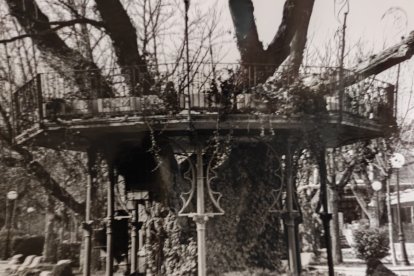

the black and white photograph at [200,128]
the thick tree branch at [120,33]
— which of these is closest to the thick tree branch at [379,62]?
the black and white photograph at [200,128]

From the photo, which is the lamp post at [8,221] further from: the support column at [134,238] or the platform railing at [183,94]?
the platform railing at [183,94]

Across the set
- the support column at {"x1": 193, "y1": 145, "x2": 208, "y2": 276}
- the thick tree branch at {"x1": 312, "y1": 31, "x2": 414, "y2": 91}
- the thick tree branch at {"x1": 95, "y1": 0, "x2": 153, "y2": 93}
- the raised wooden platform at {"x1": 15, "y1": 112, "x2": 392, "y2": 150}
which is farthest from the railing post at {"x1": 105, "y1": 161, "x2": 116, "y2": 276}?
the thick tree branch at {"x1": 312, "y1": 31, "x2": 414, "y2": 91}

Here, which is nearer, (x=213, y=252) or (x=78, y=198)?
(x=213, y=252)

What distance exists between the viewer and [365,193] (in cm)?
2519

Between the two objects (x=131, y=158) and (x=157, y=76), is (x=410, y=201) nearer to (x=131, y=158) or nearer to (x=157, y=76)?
(x=131, y=158)

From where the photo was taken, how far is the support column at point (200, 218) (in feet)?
24.0

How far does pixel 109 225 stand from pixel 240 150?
2939 millimetres

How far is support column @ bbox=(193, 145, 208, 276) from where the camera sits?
24.0 ft

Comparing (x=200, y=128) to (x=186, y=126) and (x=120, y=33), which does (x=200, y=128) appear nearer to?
(x=186, y=126)

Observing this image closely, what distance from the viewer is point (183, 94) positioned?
23.9ft

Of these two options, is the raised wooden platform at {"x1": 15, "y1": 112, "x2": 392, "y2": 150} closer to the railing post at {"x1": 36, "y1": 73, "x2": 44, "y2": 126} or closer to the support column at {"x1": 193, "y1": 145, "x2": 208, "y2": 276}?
the railing post at {"x1": 36, "y1": 73, "x2": 44, "y2": 126}

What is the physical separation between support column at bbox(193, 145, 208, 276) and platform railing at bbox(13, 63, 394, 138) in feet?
2.99

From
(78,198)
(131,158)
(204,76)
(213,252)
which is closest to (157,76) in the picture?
(204,76)

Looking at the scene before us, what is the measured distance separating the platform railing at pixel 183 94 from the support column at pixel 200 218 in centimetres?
91
